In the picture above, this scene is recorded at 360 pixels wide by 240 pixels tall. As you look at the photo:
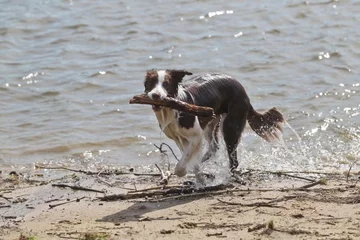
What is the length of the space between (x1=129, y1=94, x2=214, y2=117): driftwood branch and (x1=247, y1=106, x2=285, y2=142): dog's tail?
183 centimetres

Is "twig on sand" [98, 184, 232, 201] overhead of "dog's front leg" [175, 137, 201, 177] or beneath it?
beneath

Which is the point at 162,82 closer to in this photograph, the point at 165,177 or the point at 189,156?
the point at 189,156

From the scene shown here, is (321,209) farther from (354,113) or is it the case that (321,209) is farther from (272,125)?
(354,113)

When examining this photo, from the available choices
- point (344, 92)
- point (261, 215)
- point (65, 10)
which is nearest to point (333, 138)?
point (344, 92)

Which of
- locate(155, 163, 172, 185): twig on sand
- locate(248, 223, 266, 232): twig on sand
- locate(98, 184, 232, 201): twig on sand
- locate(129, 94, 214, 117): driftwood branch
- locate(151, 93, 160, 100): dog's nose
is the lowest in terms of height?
locate(155, 163, 172, 185): twig on sand

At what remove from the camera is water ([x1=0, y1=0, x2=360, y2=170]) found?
10.5 metres

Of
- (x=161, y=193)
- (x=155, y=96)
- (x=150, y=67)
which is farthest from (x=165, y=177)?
(x=150, y=67)

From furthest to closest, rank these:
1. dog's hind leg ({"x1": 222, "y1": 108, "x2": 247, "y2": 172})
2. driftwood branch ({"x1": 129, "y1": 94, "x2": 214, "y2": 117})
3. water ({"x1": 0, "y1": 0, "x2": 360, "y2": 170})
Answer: water ({"x1": 0, "y1": 0, "x2": 360, "y2": 170})
dog's hind leg ({"x1": 222, "y1": 108, "x2": 247, "y2": 172})
driftwood branch ({"x1": 129, "y1": 94, "x2": 214, "y2": 117})

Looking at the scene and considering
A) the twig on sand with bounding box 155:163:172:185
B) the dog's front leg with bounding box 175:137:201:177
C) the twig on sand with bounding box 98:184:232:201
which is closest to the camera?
the twig on sand with bounding box 98:184:232:201

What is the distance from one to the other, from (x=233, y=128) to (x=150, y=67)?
5.55 m

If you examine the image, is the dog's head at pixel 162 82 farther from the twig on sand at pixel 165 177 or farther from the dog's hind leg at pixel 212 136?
the dog's hind leg at pixel 212 136

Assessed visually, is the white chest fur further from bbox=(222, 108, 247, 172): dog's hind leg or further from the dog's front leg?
bbox=(222, 108, 247, 172): dog's hind leg

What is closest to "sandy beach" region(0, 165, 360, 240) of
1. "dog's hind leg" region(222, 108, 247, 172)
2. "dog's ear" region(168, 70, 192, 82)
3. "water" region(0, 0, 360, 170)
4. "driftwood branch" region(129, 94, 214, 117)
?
"dog's hind leg" region(222, 108, 247, 172)

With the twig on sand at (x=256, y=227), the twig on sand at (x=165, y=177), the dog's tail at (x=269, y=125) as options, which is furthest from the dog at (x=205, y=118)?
the twig on sand at (x=256, y=227)
